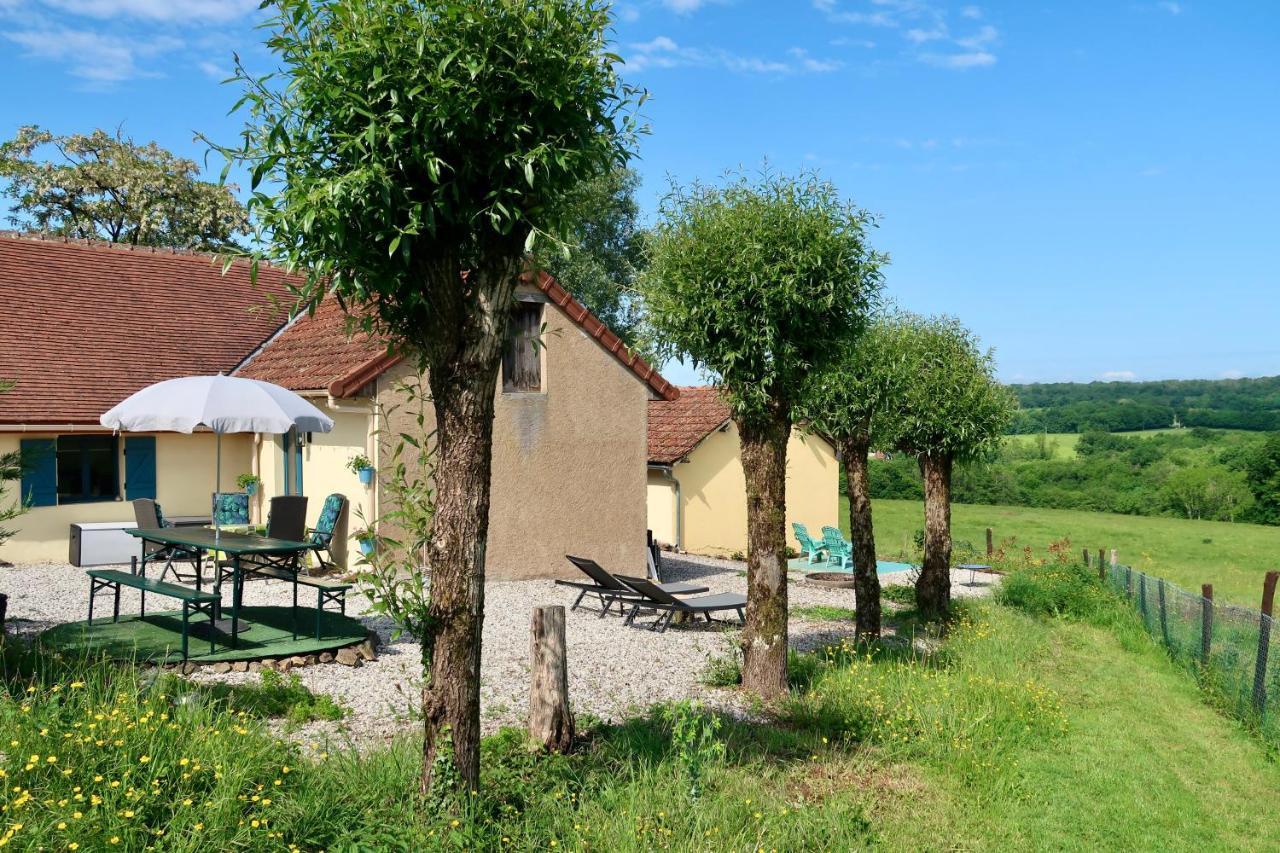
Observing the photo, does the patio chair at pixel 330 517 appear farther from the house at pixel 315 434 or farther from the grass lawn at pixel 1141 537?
the grass lawn at pixel 1141 537

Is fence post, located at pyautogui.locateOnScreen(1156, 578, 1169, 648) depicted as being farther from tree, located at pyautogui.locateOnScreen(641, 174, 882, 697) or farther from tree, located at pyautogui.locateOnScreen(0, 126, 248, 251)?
tree, located at pyautogui.locateOnScreen(0, 126, 248, 251)

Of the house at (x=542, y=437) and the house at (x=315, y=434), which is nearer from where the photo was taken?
the house at (x=542, y=437)

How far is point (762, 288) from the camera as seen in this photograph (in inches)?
372

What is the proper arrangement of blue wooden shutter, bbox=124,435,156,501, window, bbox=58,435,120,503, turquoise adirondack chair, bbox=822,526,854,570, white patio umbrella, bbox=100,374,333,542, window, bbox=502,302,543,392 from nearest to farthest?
1. white patio umbrella, bbox=100,374,333,542
2. window, bbox=502,302,543,392
3. window, bbox=58,435,120,503
4. blue wooden shutter, bbox=124,435,156,501
5. turquoise adirondack chair, bbox=822,526,854,570

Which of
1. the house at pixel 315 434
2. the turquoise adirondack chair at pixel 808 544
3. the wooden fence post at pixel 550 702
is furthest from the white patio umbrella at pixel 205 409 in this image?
the turquoise adirondack chair at pixel 808 544

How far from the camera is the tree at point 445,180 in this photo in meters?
5.08

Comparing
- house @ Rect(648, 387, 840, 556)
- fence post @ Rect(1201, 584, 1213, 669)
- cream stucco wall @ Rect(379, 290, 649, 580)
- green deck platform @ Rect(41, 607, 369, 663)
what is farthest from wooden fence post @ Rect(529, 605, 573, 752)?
house @ Rect(648, 387, 840, 556)

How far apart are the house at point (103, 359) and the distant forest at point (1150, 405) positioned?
170 feet

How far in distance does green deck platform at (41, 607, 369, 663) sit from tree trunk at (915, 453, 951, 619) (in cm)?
871

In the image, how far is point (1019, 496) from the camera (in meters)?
50.1

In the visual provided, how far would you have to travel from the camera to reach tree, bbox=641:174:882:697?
944 centimetres

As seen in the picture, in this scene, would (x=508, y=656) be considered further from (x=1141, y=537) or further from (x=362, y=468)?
(x=1141, y=537)

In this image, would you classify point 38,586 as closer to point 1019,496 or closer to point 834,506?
point 834,506

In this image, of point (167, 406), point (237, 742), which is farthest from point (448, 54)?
point (167, 406)
